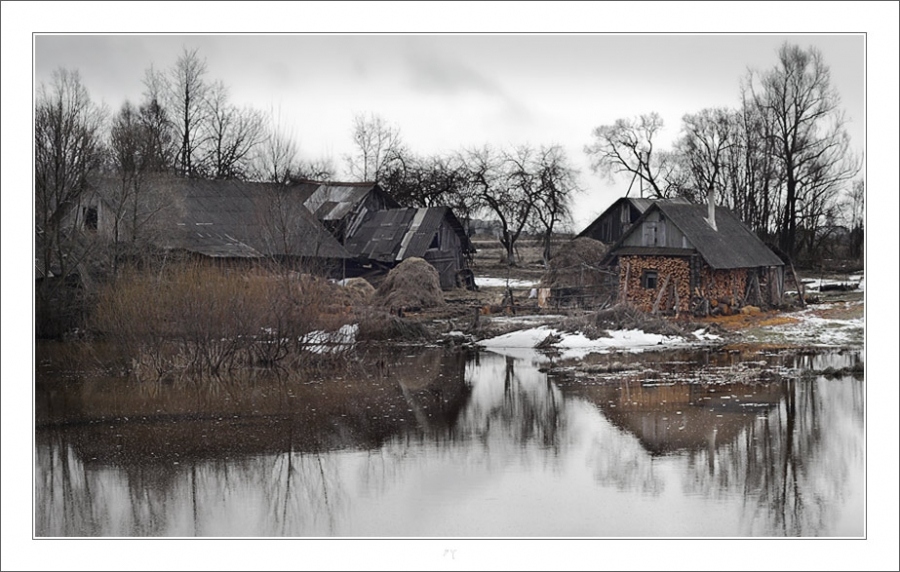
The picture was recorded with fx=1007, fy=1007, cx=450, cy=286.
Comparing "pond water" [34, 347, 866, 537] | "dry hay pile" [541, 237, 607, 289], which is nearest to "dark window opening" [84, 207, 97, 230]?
"pond water" [34, 347, 866, 537]

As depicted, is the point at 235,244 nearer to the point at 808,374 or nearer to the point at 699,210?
the point at 699,210

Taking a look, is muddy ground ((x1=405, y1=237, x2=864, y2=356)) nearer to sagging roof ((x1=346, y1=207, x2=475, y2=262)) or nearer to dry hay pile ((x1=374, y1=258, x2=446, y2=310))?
dry hay pile ((x1=374, y1=258, x2=446, y2=310))

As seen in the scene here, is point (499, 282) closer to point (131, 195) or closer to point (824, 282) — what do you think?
point (824, 282)

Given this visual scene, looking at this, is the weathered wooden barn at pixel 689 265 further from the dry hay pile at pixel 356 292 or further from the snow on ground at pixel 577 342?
the dry hay pile at pixel 356 292

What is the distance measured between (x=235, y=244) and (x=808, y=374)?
17.4 meters

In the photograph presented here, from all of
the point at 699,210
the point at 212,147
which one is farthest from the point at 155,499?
the point at 212,147

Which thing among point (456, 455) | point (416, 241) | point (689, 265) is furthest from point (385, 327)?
point (416, 241)

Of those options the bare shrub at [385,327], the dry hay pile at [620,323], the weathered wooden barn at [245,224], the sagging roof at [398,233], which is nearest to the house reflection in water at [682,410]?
the dry hay pile at [620,323]

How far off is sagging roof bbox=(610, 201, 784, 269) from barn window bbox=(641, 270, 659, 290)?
0.59m

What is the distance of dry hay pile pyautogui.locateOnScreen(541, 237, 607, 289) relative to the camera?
95.7 feet

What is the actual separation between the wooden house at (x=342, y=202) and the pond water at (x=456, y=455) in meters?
17.4

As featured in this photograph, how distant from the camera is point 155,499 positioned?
1044 centimetres

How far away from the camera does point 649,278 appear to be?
91.4 ft

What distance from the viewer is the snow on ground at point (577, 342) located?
71.5 feet
